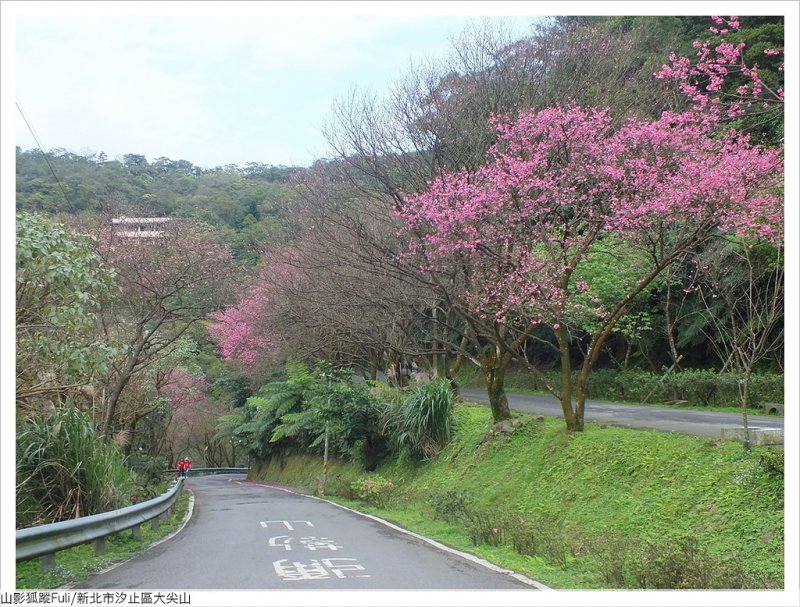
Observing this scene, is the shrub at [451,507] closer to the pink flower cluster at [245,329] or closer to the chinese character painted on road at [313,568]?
the chinese character painted on road at [313,568]

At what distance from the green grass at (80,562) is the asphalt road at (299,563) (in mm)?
227

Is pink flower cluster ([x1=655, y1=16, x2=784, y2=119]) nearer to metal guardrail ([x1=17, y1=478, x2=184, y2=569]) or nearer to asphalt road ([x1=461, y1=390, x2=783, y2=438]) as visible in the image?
asphalt road ([x1=461, y1=390, x2=783, y2=438])

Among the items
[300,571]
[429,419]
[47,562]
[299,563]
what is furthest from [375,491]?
[47,562]

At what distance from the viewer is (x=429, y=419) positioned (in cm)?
2122

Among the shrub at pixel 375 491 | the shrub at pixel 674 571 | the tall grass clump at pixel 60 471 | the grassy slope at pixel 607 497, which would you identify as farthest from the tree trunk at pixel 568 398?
the tall grass clump at pixel 60 471

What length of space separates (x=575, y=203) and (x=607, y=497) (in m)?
6.06

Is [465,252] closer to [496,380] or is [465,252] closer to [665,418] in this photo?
[496,380]

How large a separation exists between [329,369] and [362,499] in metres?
6.98

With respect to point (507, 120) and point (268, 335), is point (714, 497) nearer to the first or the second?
point (507, 120)

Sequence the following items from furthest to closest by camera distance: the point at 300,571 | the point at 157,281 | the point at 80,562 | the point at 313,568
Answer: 1. the point at 157,281
2. the point at 80,562
3. the point at 313,568
4. the point at 300,571

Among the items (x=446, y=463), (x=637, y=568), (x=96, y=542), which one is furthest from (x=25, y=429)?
(x=446, y=463)

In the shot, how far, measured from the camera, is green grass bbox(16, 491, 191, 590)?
271 inches

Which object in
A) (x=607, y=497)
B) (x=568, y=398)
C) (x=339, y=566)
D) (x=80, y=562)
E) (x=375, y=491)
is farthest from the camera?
(x=375, y=491)

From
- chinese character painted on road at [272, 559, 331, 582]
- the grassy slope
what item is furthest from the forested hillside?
chinese character painted on road at [272, 559, 331, 582]
